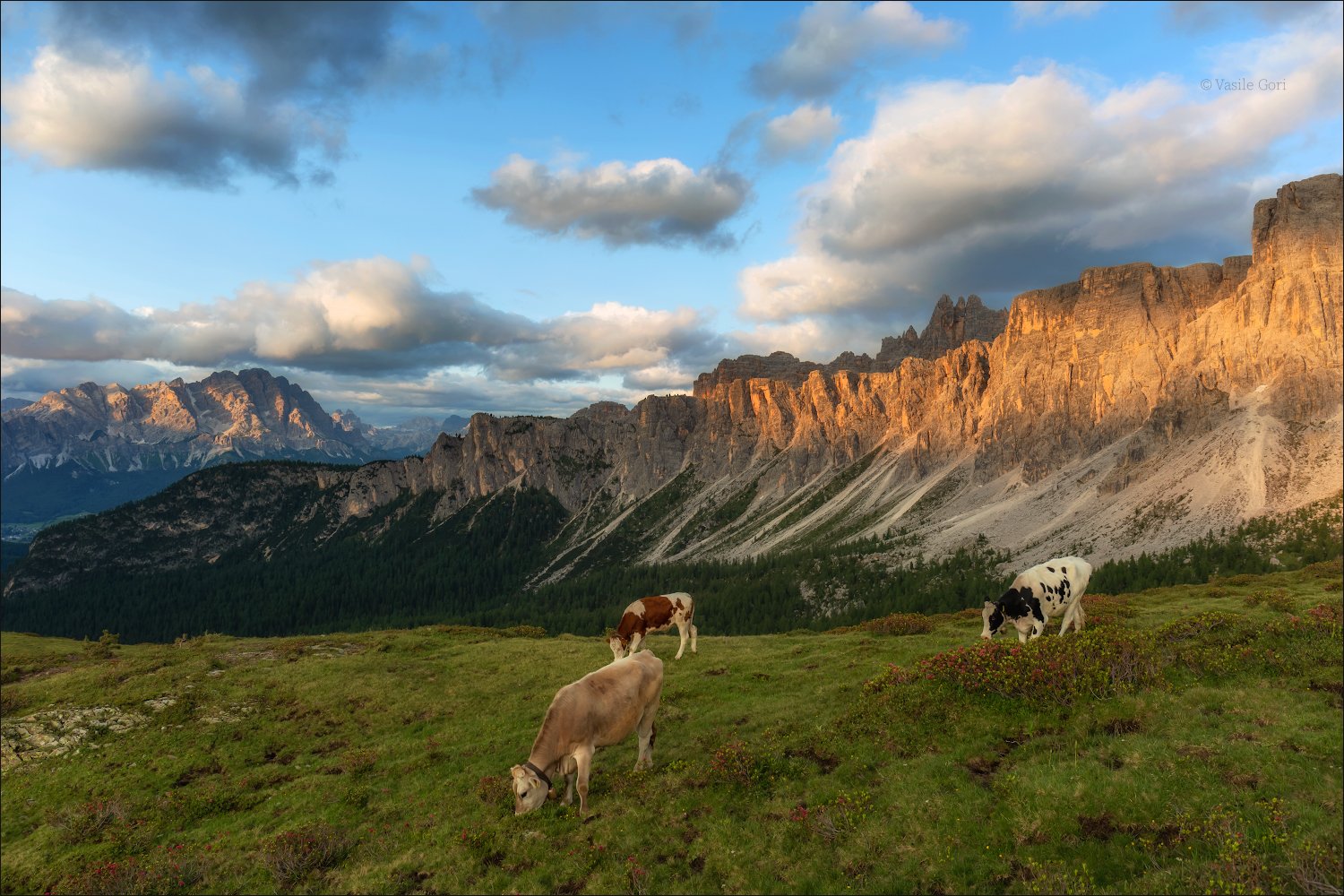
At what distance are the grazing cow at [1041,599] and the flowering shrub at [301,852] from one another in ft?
81.9

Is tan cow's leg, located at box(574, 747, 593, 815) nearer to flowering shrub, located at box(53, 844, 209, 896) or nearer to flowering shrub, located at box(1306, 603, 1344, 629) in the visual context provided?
flowering shrub, located at box(53, 844, 209, 896)

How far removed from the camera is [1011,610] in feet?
81.6

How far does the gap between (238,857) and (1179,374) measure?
223 meters

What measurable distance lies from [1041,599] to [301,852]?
2748cm

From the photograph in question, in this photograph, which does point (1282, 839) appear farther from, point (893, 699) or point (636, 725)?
point (636, 725)

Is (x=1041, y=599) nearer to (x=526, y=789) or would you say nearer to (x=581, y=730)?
(x=581, y=730)

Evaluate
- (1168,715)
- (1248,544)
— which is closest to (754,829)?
(1168,715)

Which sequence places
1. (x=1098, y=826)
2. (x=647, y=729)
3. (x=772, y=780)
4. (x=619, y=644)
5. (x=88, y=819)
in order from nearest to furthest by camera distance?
(x=1098, y=826), (x=772, y=780), (x=647, y=729), (x=88, y=819), (x=619, y=644)

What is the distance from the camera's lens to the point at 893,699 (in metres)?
19.2

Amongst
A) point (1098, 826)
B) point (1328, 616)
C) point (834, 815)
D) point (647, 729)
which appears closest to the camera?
point (1098, 826)

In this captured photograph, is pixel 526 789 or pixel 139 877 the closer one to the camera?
pixel 139 877

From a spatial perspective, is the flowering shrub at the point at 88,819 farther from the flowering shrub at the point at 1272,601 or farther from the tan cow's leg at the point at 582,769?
the flowering shrub at the point at 1272,601

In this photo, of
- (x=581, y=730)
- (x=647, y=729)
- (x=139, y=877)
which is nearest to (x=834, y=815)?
(x=647, y=729)

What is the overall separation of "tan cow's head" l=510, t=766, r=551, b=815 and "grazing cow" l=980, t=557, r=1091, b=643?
779 inches
